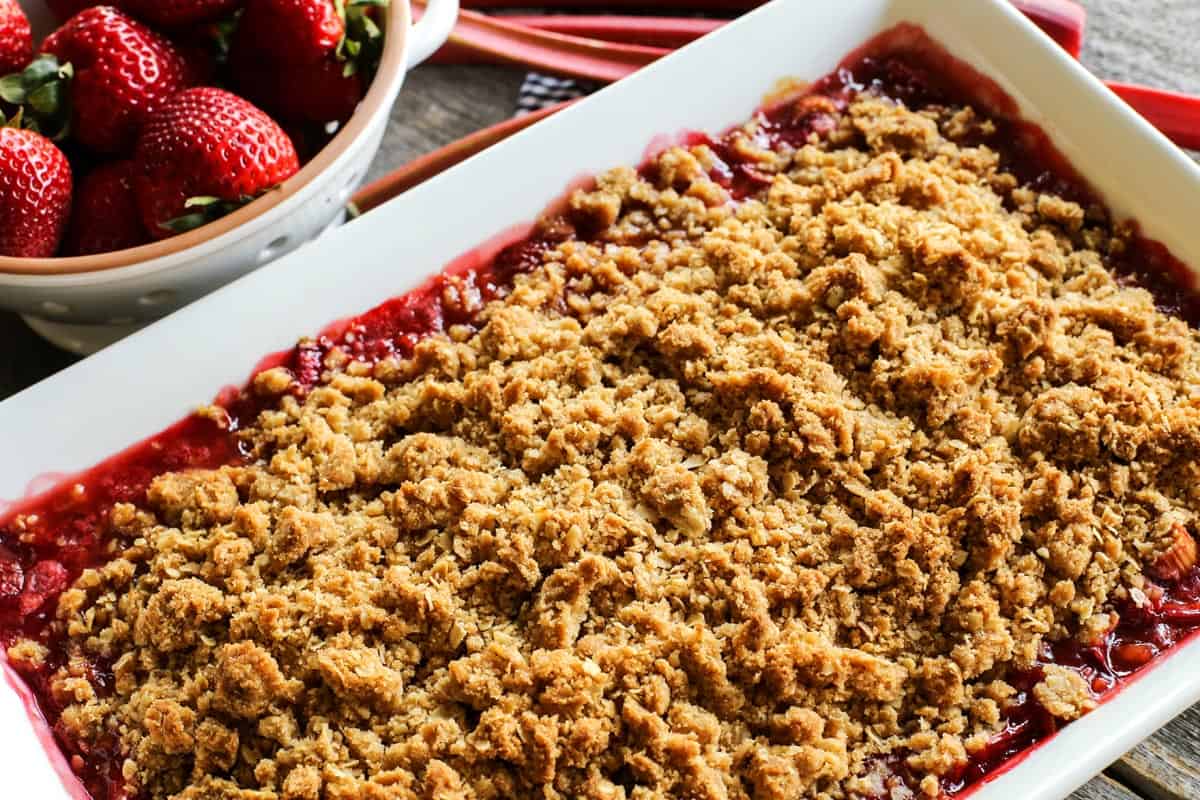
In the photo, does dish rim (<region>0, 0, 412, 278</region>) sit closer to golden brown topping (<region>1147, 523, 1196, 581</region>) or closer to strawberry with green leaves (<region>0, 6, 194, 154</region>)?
strawberry with green leaves (<region>0, 6, 194, 154</region>)

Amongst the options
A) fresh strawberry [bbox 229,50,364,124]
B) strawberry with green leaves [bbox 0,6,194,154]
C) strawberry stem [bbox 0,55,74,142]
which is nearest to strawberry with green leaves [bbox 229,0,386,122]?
fresh strawberry [bbox 229,50,364,124]

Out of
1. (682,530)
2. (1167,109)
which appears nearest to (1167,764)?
(682,530)

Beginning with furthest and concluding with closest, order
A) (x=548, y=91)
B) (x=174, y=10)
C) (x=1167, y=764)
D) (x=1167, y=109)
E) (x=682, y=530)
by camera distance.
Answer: (x=548, y=91), (x=1167, y=109), (x=174, y=10), (x=1167, y=764), (x=682, y=530)

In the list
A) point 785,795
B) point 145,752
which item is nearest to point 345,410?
point 145,752

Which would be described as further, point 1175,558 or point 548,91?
point 548,91

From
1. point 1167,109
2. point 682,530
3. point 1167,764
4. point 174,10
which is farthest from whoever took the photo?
point 1167,109

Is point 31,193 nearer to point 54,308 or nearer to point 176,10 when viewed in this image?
point 54,308

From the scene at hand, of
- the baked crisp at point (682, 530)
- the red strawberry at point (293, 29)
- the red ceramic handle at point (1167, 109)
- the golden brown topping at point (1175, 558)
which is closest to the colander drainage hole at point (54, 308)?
the baked crisp at point (682, 530)
